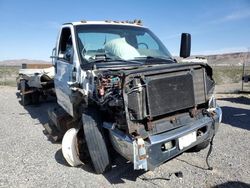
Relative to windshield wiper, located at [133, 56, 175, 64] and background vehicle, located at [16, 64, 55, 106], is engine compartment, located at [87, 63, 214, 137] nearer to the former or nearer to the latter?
windshield wiper, located at [133, 56, 175, 64]

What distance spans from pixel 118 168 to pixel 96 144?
798 millimetres

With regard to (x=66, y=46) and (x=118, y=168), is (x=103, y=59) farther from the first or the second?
(x=118, y=168)

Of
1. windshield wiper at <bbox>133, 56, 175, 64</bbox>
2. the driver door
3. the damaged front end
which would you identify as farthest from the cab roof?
the damaged front end

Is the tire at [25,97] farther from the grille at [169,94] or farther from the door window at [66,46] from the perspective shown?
the grille at [169,94]

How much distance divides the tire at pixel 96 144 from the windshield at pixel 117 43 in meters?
1.29

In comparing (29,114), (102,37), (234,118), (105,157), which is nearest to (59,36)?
(102,37)

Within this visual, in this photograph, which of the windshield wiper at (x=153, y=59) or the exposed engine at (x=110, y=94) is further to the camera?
the windshield wiper at (x=153, y=59)

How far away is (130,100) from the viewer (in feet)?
14.8

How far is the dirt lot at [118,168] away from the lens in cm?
494

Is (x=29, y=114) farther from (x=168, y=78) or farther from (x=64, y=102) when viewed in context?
(x=168, y=78)

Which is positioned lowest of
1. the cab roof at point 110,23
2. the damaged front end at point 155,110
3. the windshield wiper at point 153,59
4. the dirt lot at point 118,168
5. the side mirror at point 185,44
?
the dirt lot at point 118,168

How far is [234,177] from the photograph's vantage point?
500 cm

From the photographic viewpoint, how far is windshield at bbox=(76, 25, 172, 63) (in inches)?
243

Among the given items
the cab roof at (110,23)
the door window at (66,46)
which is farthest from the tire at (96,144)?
the cab roof at (110,23)
